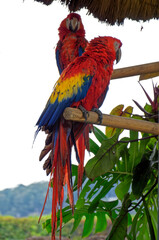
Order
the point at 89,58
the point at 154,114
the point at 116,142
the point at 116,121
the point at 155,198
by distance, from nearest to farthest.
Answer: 1. the point at 116,121
2. the point at 89,58
3. the point at 116,142
4. the point at 154,114
5. the point at 155,198

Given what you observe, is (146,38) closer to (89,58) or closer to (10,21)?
(10,21)

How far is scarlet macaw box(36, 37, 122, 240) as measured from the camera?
94 centimetres

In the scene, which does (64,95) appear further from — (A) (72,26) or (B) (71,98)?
(A) (72,26)

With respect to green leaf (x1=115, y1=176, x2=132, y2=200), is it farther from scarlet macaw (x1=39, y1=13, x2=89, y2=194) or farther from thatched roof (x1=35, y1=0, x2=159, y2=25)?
thatched roof (x1=35, y1=0, x2=159, y2=25)

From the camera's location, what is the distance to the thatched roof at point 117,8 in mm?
1450

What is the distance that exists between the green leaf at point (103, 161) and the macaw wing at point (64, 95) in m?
0.28

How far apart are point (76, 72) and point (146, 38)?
1619 mm

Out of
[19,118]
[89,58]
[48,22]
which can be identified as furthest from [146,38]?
[89,58]

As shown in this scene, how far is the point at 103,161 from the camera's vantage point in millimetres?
1184

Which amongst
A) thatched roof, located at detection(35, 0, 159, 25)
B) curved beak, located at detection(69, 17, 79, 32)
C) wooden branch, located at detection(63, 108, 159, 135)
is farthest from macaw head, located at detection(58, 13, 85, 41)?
wooden branch, located at detection(63, 108, 159, 135)

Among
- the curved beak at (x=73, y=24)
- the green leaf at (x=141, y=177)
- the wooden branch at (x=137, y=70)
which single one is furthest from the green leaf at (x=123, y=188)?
the curved beak at (x=73, y=24)

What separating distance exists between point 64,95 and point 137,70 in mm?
490

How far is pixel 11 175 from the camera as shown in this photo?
3143 millimetres

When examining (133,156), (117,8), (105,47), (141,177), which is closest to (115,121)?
(105,47)
